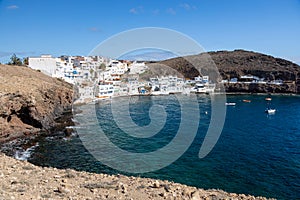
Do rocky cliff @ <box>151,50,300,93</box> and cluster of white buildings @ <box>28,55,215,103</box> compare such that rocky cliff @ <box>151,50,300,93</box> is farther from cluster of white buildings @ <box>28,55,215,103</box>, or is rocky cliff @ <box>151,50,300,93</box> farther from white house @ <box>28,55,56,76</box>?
white house @ <box>28,55,56,76</box>

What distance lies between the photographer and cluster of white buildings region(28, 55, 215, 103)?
5544 centimetres

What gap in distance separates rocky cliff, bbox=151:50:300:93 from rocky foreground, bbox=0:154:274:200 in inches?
3029

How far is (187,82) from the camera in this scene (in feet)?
275

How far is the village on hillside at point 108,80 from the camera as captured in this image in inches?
2185

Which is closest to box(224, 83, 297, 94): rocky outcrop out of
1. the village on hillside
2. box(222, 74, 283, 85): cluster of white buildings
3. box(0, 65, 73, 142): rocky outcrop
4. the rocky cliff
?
the rocky cliff

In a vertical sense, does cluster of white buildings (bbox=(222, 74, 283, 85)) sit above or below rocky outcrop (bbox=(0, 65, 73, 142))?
above

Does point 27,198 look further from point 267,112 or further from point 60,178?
point 267,112

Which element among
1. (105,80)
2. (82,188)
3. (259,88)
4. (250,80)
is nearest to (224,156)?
(82,188)

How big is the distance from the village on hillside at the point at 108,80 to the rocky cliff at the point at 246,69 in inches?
142

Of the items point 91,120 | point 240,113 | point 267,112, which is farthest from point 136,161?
point 267,112

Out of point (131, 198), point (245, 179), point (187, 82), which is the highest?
point (187, 82)

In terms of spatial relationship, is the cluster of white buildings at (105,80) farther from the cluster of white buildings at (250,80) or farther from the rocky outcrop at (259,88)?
the cluster of white buildings at (250,80)

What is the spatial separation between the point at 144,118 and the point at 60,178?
→ 27.3m

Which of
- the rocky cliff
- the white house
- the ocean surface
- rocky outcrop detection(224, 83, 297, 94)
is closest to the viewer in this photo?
the ocean surface
